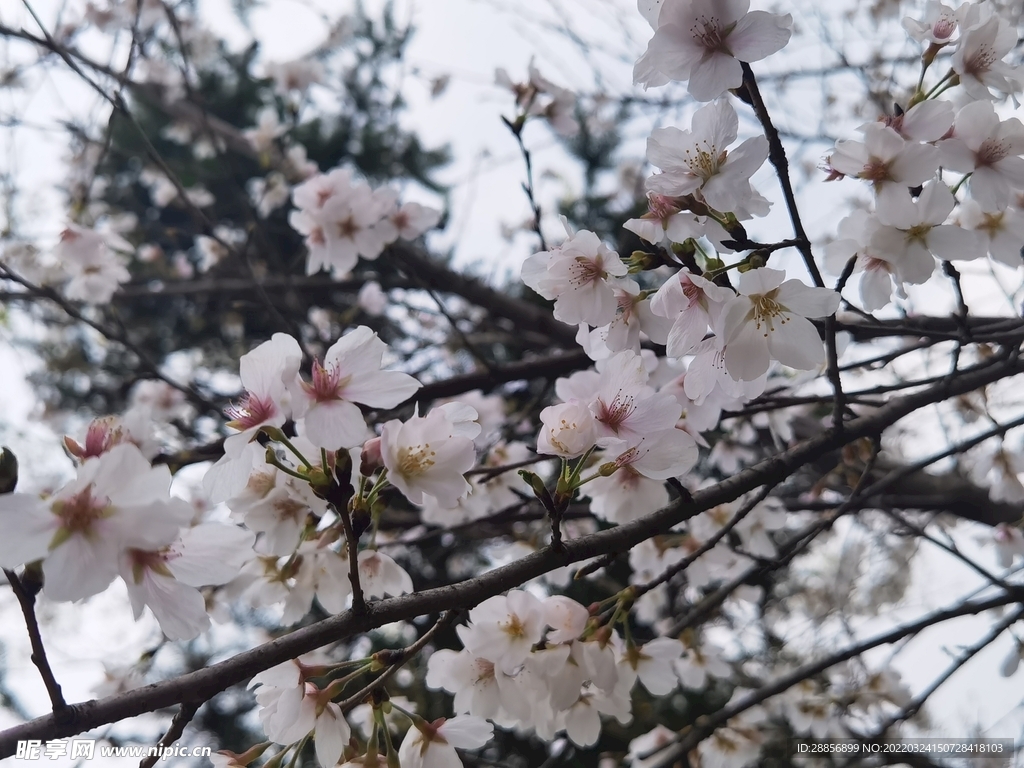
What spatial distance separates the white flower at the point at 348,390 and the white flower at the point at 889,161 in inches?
24.5

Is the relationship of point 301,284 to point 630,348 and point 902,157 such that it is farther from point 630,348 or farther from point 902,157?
point 902,157

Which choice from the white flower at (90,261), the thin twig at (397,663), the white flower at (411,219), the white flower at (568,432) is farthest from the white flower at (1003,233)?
the white flower at (90,261)

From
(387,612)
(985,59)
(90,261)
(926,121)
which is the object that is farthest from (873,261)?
(90,261)

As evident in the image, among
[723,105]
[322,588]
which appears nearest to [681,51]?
[723,105]

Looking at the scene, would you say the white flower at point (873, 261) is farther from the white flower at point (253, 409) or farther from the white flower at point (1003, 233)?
the white flower at point (253, 409)

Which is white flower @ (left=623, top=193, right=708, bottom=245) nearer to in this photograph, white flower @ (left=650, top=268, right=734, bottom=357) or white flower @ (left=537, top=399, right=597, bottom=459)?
white flower @ (left=650, top=268, right=734, bottom=357)

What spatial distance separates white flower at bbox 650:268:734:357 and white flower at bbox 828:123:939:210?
26 centimetres

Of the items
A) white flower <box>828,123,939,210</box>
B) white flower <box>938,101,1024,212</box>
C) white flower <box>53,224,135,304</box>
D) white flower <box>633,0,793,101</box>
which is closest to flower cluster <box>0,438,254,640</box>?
white flower <box>633,0,793,101</box>

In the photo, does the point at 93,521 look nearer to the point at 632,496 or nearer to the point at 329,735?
the point at 329,735

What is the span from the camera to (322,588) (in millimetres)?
1088

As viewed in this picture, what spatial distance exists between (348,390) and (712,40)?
603mm

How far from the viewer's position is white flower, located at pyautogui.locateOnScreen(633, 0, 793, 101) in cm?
80

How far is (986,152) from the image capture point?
91 cm

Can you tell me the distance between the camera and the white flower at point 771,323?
0.78 m
